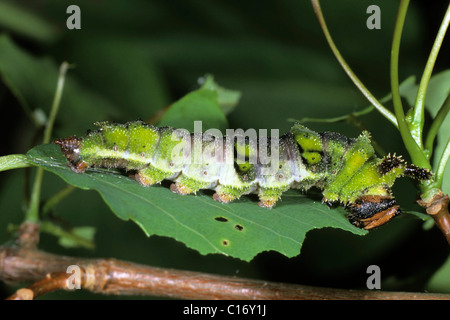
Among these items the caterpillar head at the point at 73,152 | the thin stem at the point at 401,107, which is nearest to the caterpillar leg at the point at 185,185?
the caterpillar head at the point at 73,152

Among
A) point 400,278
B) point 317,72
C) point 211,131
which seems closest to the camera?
point 211,131

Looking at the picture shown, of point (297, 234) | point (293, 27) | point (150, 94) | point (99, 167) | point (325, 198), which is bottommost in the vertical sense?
point (297, 234)

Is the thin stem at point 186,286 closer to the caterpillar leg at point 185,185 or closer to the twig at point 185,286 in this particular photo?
the twig at point 185,286

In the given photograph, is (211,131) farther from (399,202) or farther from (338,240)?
(338,240)

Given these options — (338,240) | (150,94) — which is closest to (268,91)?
(150,94)

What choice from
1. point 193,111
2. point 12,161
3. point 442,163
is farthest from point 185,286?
point 442,163

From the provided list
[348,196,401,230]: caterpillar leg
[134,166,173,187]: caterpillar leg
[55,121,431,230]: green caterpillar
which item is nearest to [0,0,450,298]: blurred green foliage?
[348,196,401,230]: caterpillar leg
